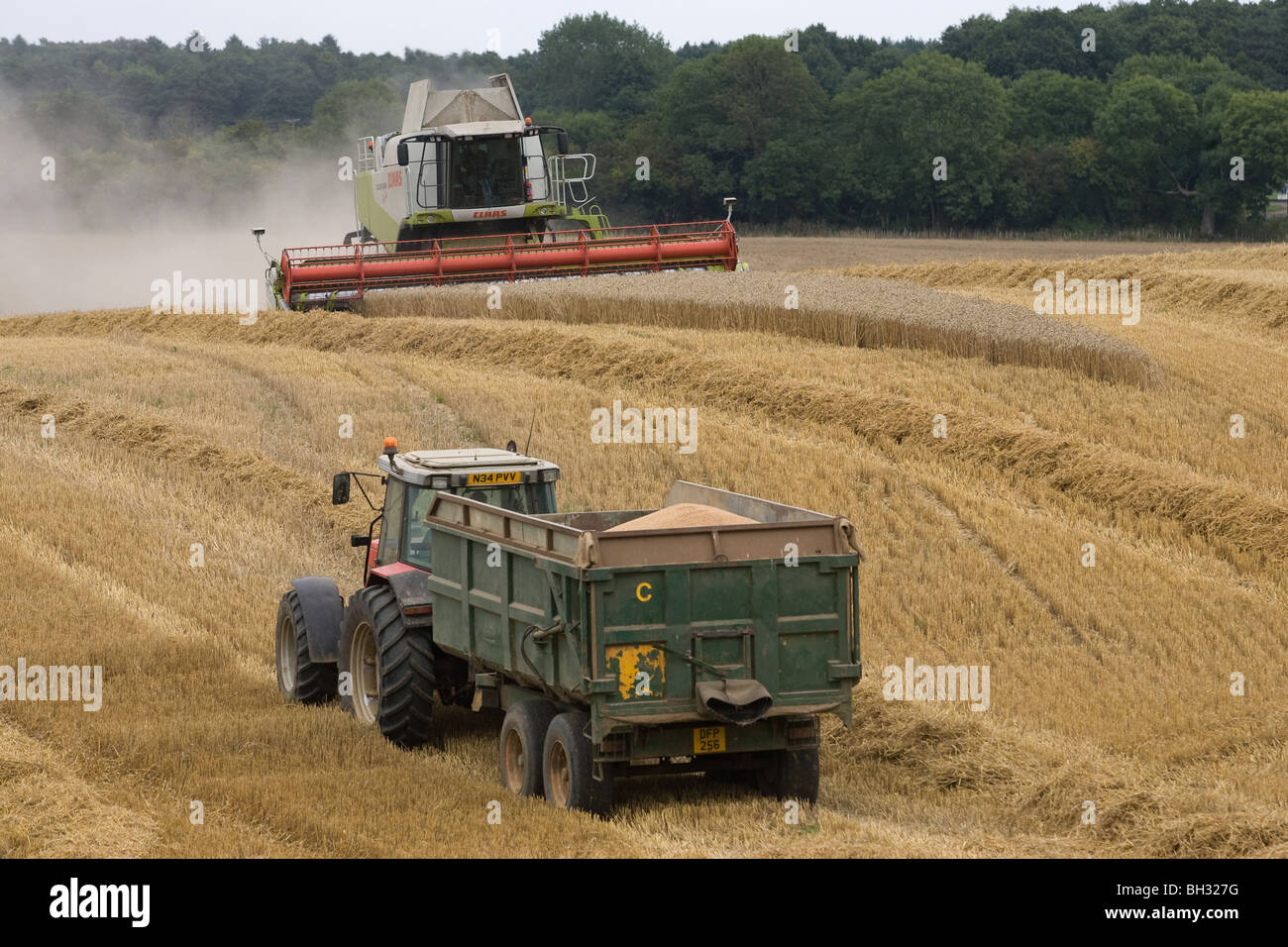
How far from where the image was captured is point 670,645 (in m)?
7.66

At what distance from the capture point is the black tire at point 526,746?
27.1 ft

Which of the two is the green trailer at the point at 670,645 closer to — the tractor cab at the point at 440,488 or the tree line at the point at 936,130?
the tractor cab at the point at 440,488

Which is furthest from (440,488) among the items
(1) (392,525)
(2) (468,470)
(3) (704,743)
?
(3) (704,743)

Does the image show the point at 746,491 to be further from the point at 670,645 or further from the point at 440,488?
the point at 670,645

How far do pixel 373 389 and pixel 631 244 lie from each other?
344 inches

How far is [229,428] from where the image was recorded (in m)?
18.3

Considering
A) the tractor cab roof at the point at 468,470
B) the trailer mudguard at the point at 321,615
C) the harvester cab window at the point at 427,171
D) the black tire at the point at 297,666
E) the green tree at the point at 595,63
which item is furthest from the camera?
the green tree at the point at 595,63

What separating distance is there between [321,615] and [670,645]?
3.55m

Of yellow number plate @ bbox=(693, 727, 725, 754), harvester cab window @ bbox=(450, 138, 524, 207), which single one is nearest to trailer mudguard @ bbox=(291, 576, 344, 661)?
yellow number plate @ bbox=(693, 727, 725, 754)

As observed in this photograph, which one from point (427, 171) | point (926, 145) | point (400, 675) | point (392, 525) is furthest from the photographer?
point (926, 145)

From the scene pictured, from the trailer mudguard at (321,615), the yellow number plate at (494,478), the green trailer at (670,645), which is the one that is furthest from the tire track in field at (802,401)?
the trailer mudguard at (321,615)

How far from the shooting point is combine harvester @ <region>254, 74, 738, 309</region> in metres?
26.0

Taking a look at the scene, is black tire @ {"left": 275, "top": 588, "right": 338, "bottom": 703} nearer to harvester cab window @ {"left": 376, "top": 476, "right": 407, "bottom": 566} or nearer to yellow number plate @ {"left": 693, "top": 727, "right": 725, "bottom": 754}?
harvester cab window @ {"left": 376, "top": 476, "right": 407, "bottom": 566}

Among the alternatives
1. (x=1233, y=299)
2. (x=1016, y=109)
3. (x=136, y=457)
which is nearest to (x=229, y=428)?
(x=136, y=457)
